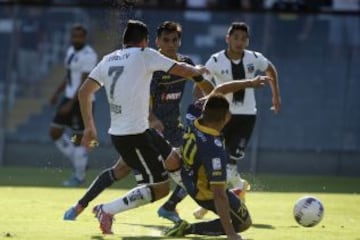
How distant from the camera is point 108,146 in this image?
22422 mm

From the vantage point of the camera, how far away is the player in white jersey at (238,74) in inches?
569

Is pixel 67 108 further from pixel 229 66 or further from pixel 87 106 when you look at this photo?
pixel 87 106

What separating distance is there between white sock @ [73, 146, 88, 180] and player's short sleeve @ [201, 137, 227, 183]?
27.4 ft

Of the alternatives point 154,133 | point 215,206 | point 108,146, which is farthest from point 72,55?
point 215,206

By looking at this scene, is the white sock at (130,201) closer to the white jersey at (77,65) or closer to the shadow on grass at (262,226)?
the shadow on grass at (262,226)

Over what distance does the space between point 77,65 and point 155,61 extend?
8.39 metres

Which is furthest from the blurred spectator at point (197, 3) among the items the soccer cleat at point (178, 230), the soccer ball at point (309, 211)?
the soccer cleat at point (178, 230)

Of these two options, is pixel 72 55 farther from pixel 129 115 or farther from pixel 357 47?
pixel 129 115

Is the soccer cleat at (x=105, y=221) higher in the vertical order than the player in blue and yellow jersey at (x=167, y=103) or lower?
lower

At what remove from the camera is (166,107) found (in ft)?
44.5

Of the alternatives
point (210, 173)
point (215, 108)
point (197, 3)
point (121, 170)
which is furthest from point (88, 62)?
point (210, 173)

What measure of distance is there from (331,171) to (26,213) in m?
10.2

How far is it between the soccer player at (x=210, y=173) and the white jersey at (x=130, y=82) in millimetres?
607

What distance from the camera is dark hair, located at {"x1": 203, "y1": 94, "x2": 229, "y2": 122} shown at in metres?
10.5
